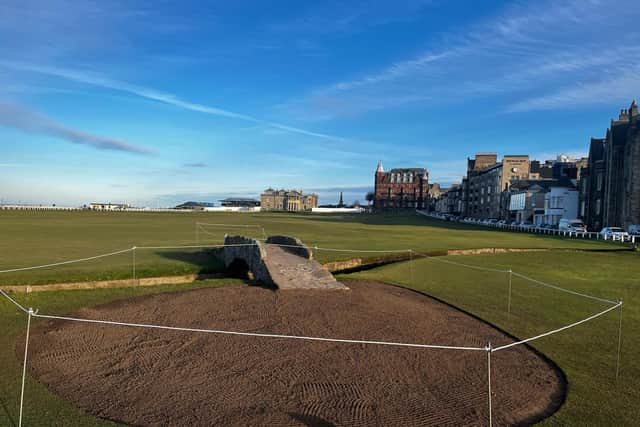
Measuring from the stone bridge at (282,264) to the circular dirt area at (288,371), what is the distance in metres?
3.37

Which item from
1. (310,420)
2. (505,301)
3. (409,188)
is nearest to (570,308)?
(505,301)

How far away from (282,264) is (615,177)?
207 ft

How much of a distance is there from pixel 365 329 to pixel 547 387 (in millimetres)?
5167

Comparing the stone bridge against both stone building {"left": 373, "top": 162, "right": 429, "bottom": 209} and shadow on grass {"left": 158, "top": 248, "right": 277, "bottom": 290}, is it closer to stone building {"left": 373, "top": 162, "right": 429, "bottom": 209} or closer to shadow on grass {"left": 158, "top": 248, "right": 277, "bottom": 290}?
shadow on grass {"left": 158, "top": 248, "right": 277, "bottom": 290}

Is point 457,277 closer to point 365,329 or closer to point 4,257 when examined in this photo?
point 365,329

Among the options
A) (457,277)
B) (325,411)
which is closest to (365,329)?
(325,411)

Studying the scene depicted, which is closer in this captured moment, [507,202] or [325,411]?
[325,411]

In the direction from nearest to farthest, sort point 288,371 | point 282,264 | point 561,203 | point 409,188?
1. point 288,371
2. point 282,264
3. point 561,203
4. point 409,188

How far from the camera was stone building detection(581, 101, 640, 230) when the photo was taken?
57094 millimetres

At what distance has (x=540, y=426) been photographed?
24.3 ft

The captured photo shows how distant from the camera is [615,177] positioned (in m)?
62.8

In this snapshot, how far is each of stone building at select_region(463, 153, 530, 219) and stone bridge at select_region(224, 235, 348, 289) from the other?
94.0 m

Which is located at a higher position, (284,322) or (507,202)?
(507,202)

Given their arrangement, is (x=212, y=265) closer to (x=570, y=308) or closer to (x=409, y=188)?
(x=570, y=308)
